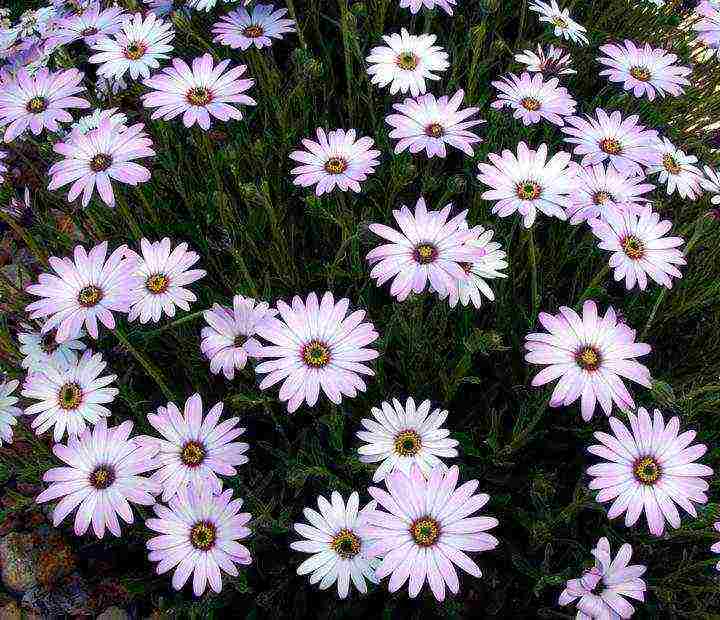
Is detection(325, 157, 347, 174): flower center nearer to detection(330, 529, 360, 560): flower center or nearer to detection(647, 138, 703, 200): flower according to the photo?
detection(647, 138, 703, 200): flower

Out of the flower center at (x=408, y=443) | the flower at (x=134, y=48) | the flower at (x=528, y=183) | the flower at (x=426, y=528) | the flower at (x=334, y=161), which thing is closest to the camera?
the flower at (x=426, y=528)

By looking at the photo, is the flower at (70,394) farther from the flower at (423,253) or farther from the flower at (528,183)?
the flower at (528,183)

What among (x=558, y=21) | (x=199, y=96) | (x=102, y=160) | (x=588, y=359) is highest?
(x=558, y=21)

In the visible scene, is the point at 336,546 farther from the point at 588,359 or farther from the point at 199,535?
the point at 588,359

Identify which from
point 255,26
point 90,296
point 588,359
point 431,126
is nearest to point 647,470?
point 588,359

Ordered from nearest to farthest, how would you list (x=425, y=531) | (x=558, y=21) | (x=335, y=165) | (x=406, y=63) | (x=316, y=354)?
1. (x=425, y=531)
2. (x=316, y=354)
3. (x=335, y=165)
4. (x=406, y=63)
5. (x=558, y=21)

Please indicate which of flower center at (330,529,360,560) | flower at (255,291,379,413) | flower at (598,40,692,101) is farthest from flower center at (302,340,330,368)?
flower at (598,40,692,101)

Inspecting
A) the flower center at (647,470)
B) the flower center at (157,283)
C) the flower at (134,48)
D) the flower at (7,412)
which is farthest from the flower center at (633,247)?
the flower at (7,412)
